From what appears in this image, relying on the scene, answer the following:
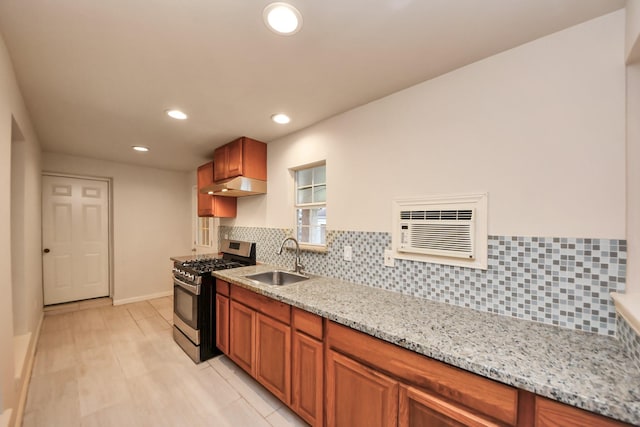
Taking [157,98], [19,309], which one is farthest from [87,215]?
[157,98]

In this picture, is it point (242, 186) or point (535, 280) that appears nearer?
point (535, 280)

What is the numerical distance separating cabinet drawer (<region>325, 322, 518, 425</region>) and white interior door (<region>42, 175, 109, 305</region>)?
14.8 ft

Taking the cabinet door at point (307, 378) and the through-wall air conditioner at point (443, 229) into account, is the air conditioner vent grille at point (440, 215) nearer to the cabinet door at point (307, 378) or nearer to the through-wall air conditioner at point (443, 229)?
the through-wall air conditioner at point (443, 229)

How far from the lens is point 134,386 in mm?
2074

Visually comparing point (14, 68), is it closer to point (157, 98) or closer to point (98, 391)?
point (157, 98)

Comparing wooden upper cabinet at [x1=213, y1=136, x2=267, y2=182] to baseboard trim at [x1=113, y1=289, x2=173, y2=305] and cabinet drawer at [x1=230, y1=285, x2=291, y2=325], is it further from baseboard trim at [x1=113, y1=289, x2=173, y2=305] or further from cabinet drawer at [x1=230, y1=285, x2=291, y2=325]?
baseboard trim at [x1=113, y1=289, x2=173, y2=305]

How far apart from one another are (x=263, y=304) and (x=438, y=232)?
1344mm

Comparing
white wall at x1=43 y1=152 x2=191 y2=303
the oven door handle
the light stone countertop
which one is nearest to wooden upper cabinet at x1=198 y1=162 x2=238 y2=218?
the oven door handle

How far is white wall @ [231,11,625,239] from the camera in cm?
114

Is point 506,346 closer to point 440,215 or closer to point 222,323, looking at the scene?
point 440,215

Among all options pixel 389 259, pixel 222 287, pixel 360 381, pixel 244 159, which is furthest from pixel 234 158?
pixel 360 381

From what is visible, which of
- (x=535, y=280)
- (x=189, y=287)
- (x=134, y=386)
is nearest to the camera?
(x=535, y=280)

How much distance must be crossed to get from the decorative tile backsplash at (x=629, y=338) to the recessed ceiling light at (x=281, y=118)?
2361 mm

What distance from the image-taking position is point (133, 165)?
4.23 meters
